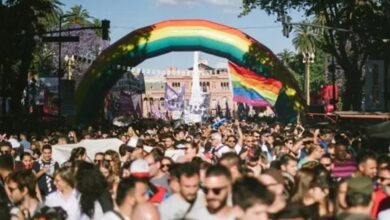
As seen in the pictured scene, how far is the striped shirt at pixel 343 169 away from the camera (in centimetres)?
1194

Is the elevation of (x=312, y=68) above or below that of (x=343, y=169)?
above

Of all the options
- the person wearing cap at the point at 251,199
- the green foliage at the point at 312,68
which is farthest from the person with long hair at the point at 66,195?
the green foliage at the point at 312,68

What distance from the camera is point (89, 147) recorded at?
1897 centimetres

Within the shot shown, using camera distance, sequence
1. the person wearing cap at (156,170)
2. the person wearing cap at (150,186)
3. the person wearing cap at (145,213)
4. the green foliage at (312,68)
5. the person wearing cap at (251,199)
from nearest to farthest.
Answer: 1. the person wearing cap at (251,199)
2. the person wearing cap at (145,213)
3. the person wearing cap at (150,186)
4. the person wearing cap at (156,170)
5. the green foliage at (312,68)

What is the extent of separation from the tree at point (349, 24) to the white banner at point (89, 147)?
74.4ft

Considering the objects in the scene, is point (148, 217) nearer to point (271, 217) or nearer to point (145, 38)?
point (271, 217)

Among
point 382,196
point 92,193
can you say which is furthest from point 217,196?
point 382,196

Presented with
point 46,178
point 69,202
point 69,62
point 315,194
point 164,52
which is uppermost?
point 69,62

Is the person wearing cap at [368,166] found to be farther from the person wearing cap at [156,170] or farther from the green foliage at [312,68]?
the green foliage at [312,68]

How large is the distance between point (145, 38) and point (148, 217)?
30704mm

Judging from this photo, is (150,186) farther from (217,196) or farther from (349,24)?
(349,24)

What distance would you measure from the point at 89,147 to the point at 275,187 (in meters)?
11.2

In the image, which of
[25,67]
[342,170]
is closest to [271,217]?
[342,170]

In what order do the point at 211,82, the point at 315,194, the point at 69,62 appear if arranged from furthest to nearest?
the point at 211,82
the point at 69,62
the point at 315,194
